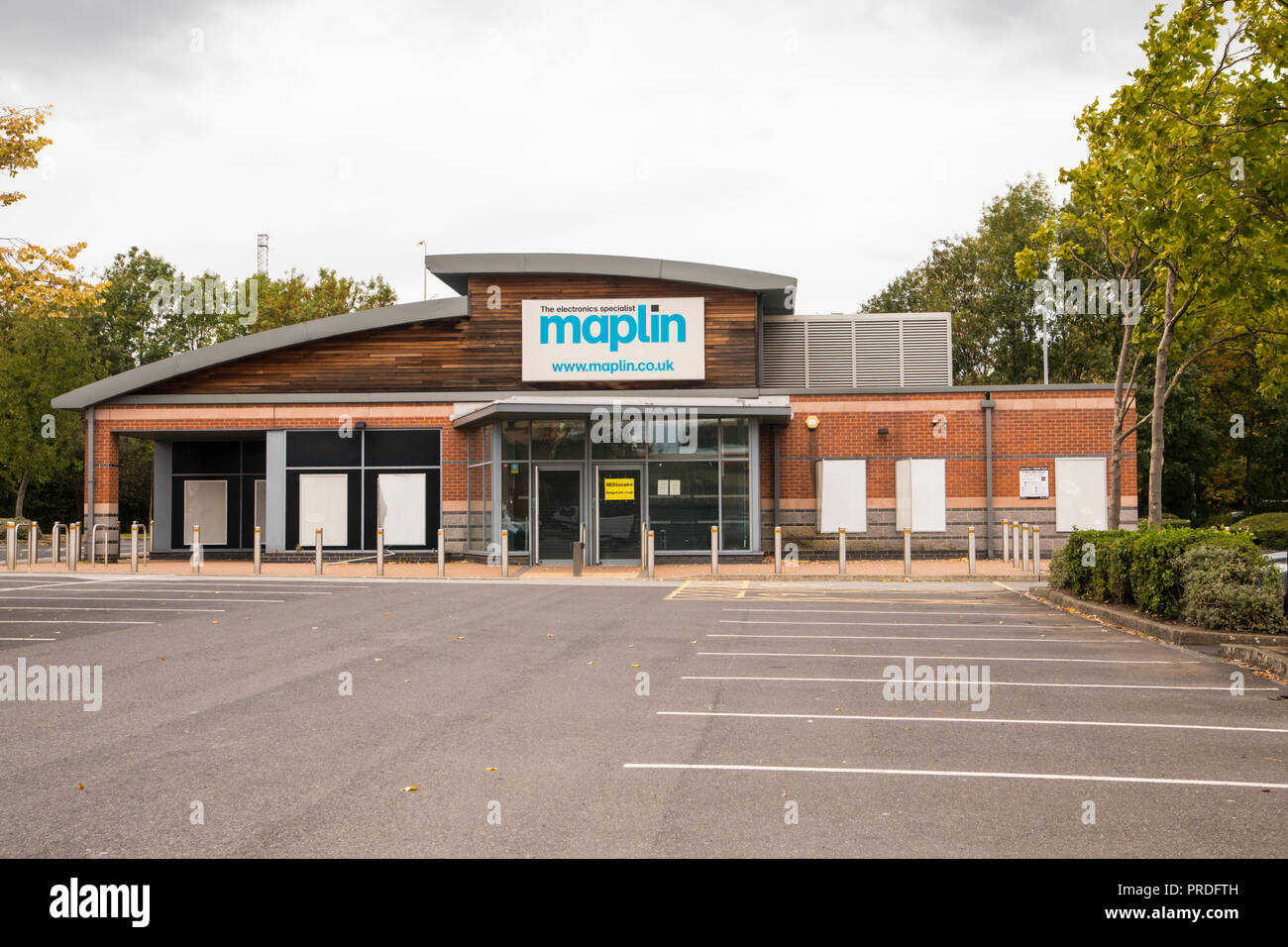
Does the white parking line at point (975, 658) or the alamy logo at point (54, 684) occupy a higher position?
the alamy logo at point (54, 684)

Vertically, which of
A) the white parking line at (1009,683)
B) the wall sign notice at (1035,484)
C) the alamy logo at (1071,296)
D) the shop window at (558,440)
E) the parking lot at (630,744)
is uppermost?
the alamy logo at (1071,296)

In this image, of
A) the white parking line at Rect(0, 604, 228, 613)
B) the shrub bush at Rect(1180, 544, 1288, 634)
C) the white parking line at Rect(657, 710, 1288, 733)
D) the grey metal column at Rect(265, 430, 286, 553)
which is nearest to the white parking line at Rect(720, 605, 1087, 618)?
the shrub bush at Rect(1180, 544, 1288, 634)

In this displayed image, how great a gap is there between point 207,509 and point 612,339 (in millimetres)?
12985

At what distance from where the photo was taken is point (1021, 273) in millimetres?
21156

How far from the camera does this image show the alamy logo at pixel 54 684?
865cm

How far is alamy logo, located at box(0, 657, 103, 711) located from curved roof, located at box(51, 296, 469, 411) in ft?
55.4

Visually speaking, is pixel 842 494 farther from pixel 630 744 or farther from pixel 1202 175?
pixel 630 744

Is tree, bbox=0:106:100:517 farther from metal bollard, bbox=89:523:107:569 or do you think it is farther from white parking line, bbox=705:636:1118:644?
white parking line, bbox=705:636:1118:644

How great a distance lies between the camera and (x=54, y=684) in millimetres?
9297

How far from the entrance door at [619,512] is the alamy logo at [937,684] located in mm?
14104

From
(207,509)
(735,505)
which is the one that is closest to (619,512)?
(735,505)

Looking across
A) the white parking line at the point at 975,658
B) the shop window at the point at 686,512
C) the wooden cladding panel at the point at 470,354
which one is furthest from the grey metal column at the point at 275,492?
the white parking line at the point at 975,658
